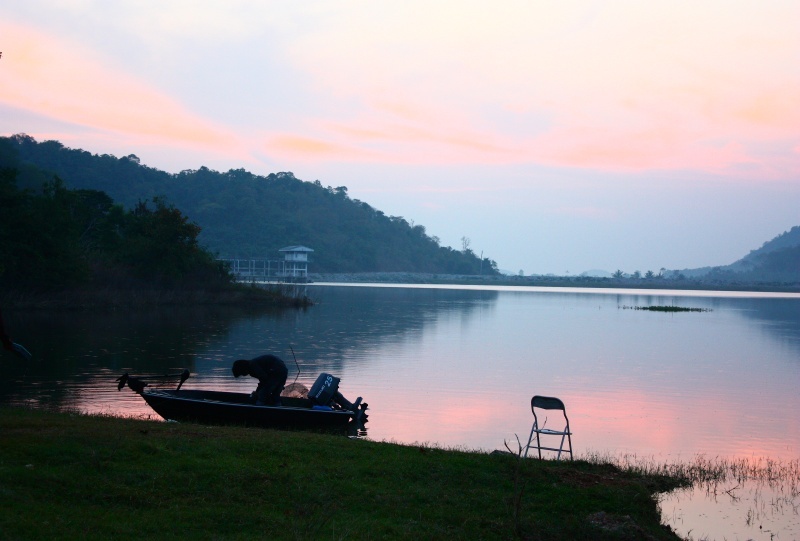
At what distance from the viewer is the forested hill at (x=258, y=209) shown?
139 meters

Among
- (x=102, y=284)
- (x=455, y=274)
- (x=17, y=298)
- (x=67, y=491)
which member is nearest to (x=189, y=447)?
(x=67, y=491)

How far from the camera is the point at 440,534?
7672mm

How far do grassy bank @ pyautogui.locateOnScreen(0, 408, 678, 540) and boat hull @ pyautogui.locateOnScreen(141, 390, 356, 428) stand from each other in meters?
3.55

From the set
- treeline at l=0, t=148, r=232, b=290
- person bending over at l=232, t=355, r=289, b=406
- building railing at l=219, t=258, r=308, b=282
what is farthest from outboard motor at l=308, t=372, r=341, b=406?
building railing at l=219, t=258, r=308, b=282

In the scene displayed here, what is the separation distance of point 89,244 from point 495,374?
40810 millimetres

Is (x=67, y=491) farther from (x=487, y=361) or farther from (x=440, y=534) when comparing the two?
(x=487, y=361)

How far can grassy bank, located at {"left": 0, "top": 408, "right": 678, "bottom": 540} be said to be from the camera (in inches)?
283

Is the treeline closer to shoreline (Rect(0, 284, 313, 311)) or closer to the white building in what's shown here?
shoreline (Rect(0, 284, 313, 311))

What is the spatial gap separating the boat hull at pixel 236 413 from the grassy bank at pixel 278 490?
355 cm

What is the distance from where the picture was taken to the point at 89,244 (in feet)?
189

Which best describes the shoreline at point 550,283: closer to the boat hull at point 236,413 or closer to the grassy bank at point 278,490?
the boat hull at point 236,413

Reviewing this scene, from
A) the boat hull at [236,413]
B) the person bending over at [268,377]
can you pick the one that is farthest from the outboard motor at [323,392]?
the person bending over at [268,377]

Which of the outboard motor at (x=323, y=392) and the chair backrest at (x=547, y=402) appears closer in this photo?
the chair backrest at (x=547, y=402)

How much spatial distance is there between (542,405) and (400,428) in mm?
5368
